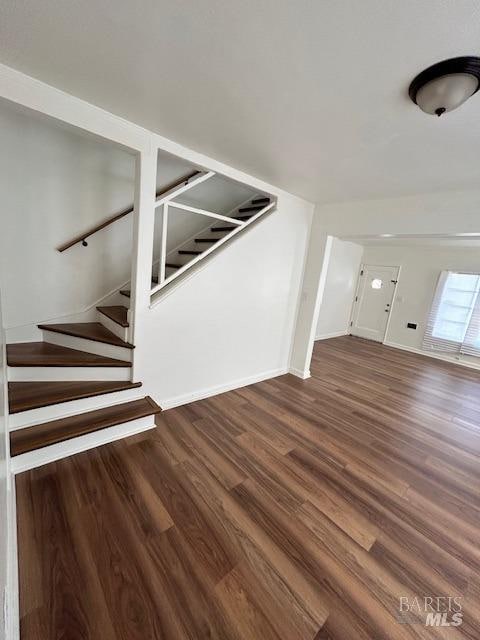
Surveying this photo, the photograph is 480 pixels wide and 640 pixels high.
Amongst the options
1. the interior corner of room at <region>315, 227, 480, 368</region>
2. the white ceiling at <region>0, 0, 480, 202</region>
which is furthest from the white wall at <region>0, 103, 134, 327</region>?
the interior corner of room at <region>315, 227, 480, 368</region>

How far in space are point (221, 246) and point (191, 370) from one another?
1385 millimetres

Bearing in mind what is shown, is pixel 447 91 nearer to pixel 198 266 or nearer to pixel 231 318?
pixel 198 266

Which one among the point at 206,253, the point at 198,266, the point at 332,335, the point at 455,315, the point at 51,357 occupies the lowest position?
the point at 332,335

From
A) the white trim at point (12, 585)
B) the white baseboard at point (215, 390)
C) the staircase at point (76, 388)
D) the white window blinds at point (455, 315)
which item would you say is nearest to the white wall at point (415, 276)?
the white window blinds at point (455, 315)

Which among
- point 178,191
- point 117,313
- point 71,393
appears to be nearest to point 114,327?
point 117,313

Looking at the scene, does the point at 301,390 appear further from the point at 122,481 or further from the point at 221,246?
the point at 122,481

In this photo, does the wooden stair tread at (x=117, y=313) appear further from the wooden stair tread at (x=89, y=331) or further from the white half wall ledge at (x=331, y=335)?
the white half wall ledge at (x=331, y=335)

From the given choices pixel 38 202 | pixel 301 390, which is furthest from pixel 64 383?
pixel 301 390

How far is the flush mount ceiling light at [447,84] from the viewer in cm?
104

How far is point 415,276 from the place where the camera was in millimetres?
5766

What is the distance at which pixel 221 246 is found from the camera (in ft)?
9.01

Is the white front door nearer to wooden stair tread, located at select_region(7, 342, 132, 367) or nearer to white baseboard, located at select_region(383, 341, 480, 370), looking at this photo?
white baseboard, located at select_region(383, 341, 480, 370)

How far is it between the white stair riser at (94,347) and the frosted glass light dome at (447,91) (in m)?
2.53

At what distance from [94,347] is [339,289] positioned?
5.49 m
